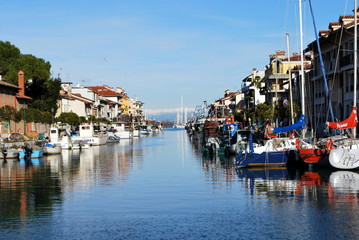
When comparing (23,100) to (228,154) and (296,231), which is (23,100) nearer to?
(228,154)

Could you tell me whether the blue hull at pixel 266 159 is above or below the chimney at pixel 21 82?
below

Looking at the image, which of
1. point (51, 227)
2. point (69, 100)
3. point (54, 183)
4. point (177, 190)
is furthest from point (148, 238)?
point (69, 100)

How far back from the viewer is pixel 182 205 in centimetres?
2798

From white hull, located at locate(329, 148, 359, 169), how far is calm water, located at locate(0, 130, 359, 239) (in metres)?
0.73

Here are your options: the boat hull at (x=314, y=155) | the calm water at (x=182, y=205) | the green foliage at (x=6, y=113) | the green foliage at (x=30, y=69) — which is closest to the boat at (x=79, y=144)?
the green foliage at (x=6, y=113)

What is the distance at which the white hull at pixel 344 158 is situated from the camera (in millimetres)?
39906

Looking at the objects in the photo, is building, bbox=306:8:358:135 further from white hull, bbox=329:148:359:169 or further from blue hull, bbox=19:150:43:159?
blue hull, bbox=19:150:43:159

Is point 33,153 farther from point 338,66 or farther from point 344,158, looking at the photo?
point 344,158

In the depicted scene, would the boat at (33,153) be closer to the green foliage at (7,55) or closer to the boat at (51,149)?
the boat at (51,149)

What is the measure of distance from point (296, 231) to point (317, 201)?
7.06 metres

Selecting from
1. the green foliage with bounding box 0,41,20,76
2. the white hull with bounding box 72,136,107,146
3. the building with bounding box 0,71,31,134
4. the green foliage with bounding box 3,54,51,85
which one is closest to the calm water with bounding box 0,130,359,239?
the building with bounding box 0,71,31,134

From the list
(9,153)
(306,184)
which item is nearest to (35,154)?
(9,153)

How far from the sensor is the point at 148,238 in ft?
68.5

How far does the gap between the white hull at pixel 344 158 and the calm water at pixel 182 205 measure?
732 mm
